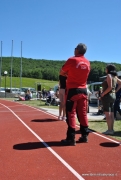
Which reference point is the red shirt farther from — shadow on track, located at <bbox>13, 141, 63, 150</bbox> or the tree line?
the tree line

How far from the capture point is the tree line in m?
86.2

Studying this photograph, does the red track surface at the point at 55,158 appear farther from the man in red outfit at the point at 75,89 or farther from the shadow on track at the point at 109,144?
the man in red outfit at the point at 75,89

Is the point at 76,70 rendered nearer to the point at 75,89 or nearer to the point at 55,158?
the point at 75,89

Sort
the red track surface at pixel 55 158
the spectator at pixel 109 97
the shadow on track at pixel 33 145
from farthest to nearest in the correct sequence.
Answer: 1. the spectator at pixel 109 97
2. the shadow on track at pixel 33 145
3. the red track surface at pixel 55 158

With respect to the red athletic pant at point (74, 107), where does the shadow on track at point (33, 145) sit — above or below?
below

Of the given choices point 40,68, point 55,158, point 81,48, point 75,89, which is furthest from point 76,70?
point 40,68

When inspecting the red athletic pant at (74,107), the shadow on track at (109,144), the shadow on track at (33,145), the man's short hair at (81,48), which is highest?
the man's short hair at (81,48)

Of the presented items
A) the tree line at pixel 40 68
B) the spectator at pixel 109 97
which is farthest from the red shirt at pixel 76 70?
the tree line at pixel 40 68

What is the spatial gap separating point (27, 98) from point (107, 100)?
2126 centimetres

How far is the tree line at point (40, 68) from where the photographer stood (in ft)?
283

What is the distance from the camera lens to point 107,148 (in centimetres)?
561

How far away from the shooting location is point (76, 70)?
5.75m

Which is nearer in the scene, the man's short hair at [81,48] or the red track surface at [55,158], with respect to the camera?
the red track surface at [55,158]

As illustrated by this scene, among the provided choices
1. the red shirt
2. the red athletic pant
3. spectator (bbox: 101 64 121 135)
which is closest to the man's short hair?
the red shirt
